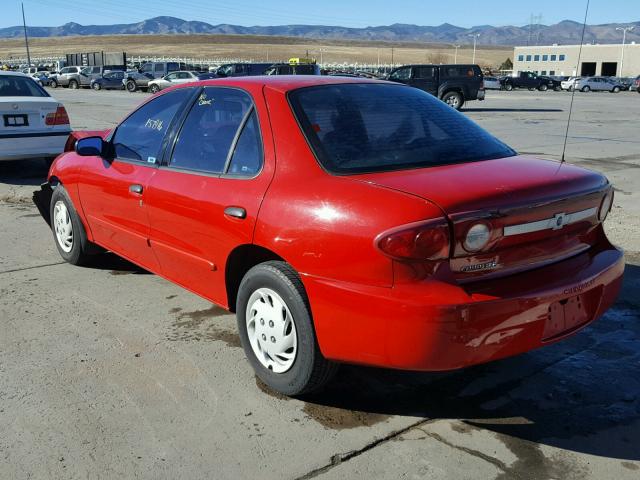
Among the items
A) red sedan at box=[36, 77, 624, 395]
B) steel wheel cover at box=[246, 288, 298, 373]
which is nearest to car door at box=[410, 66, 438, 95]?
red sedan at box=[36, 77, 624, 395]

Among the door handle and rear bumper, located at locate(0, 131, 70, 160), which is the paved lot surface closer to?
the door handle

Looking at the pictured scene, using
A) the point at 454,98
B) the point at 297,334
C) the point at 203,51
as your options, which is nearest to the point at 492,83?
the point at 454,98

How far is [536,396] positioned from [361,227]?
1413 millimetres

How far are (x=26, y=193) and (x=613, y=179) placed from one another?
8.32 m

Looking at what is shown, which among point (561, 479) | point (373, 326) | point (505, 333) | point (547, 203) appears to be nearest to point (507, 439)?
point (561, 479)

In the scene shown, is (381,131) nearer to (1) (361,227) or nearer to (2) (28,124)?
(1) (361,227)

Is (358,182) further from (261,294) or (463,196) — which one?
Result: (261,294)

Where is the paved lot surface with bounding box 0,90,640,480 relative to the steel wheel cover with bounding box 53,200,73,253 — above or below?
below

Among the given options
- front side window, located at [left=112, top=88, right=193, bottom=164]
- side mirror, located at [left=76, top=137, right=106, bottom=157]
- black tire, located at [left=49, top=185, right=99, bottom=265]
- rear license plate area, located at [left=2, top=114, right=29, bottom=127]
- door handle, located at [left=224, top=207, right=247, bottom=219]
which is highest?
front side window, located at [left=112, top=88, right=193, bottom=164]

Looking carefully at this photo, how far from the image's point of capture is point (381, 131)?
11.6 ft

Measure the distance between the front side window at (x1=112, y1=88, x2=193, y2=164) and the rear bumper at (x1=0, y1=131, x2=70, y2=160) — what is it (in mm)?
5438

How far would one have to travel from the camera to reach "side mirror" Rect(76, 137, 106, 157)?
4.74 meters

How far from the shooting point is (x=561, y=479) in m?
2.74

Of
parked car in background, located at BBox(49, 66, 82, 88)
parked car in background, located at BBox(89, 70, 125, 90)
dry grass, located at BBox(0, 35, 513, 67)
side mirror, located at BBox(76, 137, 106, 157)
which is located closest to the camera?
side mirror, located at BBox(76, 137, 106, 157)
